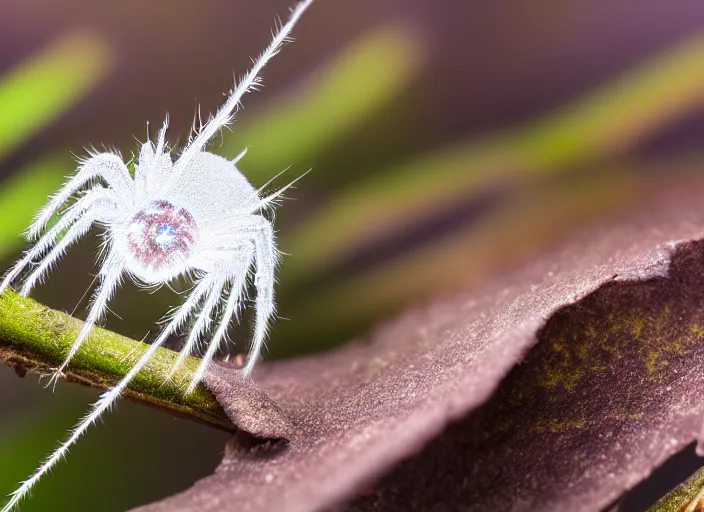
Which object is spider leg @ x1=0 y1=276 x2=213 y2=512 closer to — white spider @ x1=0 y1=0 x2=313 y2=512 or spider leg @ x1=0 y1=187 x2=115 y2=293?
white spider @ x1=0 y1=0 x2=313 y2=512

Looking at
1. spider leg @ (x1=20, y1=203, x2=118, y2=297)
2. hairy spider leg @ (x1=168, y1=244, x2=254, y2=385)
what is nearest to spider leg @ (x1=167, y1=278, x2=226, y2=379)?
hairy spider leg @ (x1=168, y1=244, x2=254, y2=385)

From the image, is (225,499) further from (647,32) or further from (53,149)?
(647,32)

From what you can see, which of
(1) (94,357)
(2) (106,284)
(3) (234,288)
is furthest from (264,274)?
(1) (94,357)

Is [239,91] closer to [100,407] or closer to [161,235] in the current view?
[161,235]

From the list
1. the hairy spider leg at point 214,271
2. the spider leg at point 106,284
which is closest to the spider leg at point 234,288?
the hairy spider leg at point 214,271

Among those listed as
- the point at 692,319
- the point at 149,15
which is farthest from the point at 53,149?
the point at 692,319

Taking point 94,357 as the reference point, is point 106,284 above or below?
above
